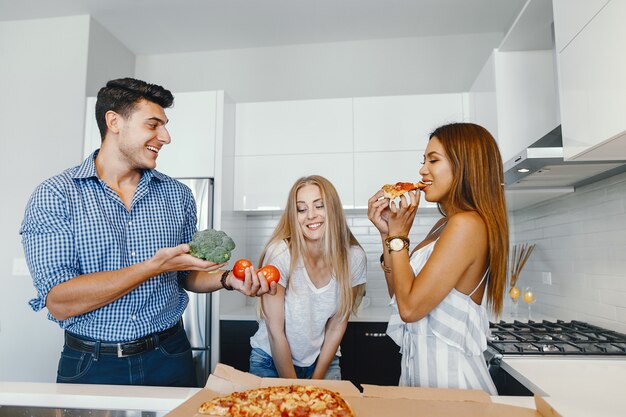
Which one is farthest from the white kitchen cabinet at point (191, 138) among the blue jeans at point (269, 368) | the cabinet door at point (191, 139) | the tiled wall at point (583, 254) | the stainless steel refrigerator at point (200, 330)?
the tiled wall at point (583, 254)

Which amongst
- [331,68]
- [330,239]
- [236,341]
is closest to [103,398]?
[330,239]

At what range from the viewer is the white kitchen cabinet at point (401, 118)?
120 inches

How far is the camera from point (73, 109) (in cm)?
312

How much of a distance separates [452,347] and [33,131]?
10.00 feet

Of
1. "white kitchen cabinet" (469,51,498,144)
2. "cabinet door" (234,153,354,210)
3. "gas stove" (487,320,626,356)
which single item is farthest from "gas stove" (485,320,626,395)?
"cabinet door" (234,153,354,210)

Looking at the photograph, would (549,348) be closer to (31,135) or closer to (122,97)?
(122,97)

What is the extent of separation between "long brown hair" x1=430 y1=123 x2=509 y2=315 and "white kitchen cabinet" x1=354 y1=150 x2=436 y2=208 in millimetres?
1567

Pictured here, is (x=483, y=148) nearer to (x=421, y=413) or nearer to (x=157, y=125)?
(x=421, y=413)

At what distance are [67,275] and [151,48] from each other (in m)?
2.78

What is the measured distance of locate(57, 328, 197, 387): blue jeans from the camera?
1.45 m

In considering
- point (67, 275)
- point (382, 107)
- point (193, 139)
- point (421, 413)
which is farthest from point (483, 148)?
point (193, 139)

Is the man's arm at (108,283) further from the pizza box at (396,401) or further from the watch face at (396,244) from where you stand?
the watch face at (396,244)

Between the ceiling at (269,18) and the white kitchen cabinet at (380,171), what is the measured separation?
991 millimetres

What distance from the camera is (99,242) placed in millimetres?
1500
